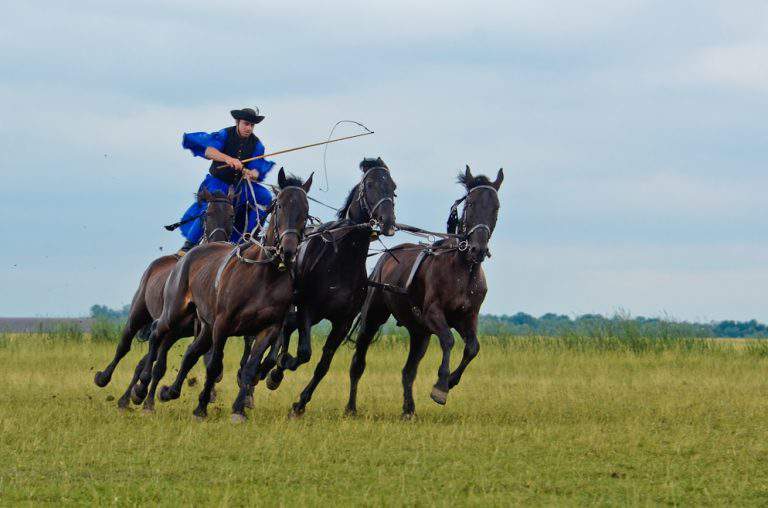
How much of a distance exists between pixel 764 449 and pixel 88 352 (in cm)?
1686

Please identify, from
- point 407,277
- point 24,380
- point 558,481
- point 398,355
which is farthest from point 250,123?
point 398,355

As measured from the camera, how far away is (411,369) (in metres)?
14.1

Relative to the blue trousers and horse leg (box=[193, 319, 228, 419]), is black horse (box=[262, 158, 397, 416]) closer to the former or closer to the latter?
horse leg (box=[193, 319, 228, 419])

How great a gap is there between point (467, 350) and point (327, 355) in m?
1.63

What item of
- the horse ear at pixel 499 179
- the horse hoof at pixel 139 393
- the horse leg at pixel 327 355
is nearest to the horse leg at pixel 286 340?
the horse leg at pixel 327 355

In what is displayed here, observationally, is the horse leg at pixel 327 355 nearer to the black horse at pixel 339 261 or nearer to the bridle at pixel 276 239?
the black horse at pixel 339 261

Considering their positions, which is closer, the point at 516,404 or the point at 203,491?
the point at 203,491

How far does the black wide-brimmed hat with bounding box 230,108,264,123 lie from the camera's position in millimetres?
15164

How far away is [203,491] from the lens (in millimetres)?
8141

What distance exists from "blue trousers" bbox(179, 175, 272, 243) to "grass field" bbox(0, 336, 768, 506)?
232 centimetres

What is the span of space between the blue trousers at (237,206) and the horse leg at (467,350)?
11.5 ft

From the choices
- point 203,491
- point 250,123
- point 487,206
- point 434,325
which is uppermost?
point 250,123

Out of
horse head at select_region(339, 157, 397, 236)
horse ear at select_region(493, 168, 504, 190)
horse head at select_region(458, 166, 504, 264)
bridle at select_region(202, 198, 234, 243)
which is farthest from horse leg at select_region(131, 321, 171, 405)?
horse ear at select_region(493, 168, 504, 190)

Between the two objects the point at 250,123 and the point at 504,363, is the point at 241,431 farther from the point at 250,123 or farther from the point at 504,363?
the point at 504,363
